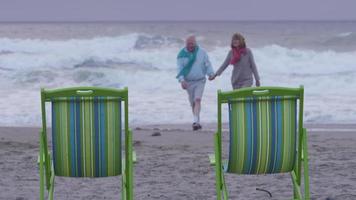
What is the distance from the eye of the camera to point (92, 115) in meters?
4.73

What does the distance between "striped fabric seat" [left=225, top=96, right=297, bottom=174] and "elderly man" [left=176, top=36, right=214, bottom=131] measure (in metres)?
6.36

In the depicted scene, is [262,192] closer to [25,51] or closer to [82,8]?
[25,51]

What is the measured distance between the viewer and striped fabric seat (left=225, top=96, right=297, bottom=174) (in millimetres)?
4742

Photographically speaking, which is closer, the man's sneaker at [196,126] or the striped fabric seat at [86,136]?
the striped fabric seat at [86,136]

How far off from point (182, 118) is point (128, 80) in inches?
347

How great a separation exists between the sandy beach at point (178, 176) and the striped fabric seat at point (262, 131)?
5.01 feet

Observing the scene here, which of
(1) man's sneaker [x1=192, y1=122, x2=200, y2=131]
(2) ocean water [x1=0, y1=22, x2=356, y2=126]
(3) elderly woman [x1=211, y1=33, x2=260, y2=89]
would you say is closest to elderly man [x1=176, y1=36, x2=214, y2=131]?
(1) man's sneaker [x1=192, y1=122, x2=200, y2=131]

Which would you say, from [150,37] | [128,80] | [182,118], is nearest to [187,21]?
[150,37]

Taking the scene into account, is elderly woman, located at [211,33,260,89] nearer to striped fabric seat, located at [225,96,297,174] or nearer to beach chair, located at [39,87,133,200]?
striped fabric seat, located at [225,96,297,174]

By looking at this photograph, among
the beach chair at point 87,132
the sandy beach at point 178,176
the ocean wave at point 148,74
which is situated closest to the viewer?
the beach chair at point 87,132

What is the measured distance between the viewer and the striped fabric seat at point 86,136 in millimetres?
4719

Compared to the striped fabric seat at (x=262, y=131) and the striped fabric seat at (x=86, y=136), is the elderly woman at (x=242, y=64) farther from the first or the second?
the striped fabric seat at (x=86, y=136)

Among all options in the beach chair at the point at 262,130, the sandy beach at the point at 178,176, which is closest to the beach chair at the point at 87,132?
the beach chair at the point at 262,130

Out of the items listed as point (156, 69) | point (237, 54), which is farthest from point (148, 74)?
point (237, 54)
